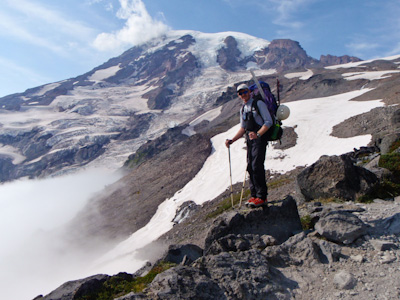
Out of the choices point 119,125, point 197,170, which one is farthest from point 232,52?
point 197,170

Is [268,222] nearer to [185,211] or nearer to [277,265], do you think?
[277,265]

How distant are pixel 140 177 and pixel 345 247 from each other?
41133mm

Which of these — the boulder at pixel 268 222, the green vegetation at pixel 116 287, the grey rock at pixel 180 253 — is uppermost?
the boulder at pixel 268 222

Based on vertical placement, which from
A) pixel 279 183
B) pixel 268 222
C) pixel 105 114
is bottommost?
pixel 279 183

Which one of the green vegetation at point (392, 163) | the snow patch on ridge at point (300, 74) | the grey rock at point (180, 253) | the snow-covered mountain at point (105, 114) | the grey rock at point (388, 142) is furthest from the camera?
the snow patch on ridge at point (300, 74)

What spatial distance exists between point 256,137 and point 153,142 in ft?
266

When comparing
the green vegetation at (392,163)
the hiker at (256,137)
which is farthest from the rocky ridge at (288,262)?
the green vegetation at (392,163)

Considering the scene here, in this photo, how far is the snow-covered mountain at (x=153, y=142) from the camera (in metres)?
31.6

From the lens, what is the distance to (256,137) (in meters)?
6.65

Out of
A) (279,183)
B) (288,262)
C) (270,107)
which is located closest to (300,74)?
(279,183)

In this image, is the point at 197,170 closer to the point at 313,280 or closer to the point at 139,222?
the point at 139,222

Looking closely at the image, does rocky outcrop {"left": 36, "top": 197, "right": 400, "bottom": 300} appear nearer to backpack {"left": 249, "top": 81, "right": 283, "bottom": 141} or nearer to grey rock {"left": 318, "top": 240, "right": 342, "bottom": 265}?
grey rock {"left": 318, "top": 240, "right": 342, "bottom": 265}

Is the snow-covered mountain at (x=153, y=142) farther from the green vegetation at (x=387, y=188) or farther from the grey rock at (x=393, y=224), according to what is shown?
the grey rock at (x=393, y=224)

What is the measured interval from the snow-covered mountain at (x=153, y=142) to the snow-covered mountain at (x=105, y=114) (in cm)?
57
